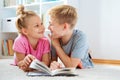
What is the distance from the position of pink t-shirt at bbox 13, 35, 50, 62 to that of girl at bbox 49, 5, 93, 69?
2.9 inches

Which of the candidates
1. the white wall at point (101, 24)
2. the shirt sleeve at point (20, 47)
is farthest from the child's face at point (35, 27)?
the white wall at point (101, 24)

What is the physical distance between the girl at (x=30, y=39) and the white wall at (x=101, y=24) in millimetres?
1064

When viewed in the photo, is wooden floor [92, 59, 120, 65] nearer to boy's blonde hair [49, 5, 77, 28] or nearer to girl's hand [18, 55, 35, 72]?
boy's blonde hair [49, 5, 77, 28]

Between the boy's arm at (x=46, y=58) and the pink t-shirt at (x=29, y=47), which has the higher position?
the pink t-shirt at (x=29, y=47)

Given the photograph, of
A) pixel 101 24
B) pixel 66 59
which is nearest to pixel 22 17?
pixel 66 59

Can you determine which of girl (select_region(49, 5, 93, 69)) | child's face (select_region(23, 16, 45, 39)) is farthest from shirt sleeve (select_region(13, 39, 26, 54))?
girl (select_region(49, 5, 93, 69))

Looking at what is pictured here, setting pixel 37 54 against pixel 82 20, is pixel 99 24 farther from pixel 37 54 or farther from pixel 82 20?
pixel 37 54

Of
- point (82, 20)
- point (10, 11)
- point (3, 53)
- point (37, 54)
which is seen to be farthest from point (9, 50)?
point (37, 54)

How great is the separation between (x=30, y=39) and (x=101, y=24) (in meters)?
1.30

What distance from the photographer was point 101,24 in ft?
9.56

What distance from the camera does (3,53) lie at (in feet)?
11.4

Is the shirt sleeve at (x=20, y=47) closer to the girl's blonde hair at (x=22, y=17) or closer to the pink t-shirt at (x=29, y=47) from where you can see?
the pink t-shirt at (x=29, y=47)

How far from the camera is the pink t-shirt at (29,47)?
71.5 inches

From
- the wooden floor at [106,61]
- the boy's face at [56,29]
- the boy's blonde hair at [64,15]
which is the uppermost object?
the boy's blonde hair at [64,15]
